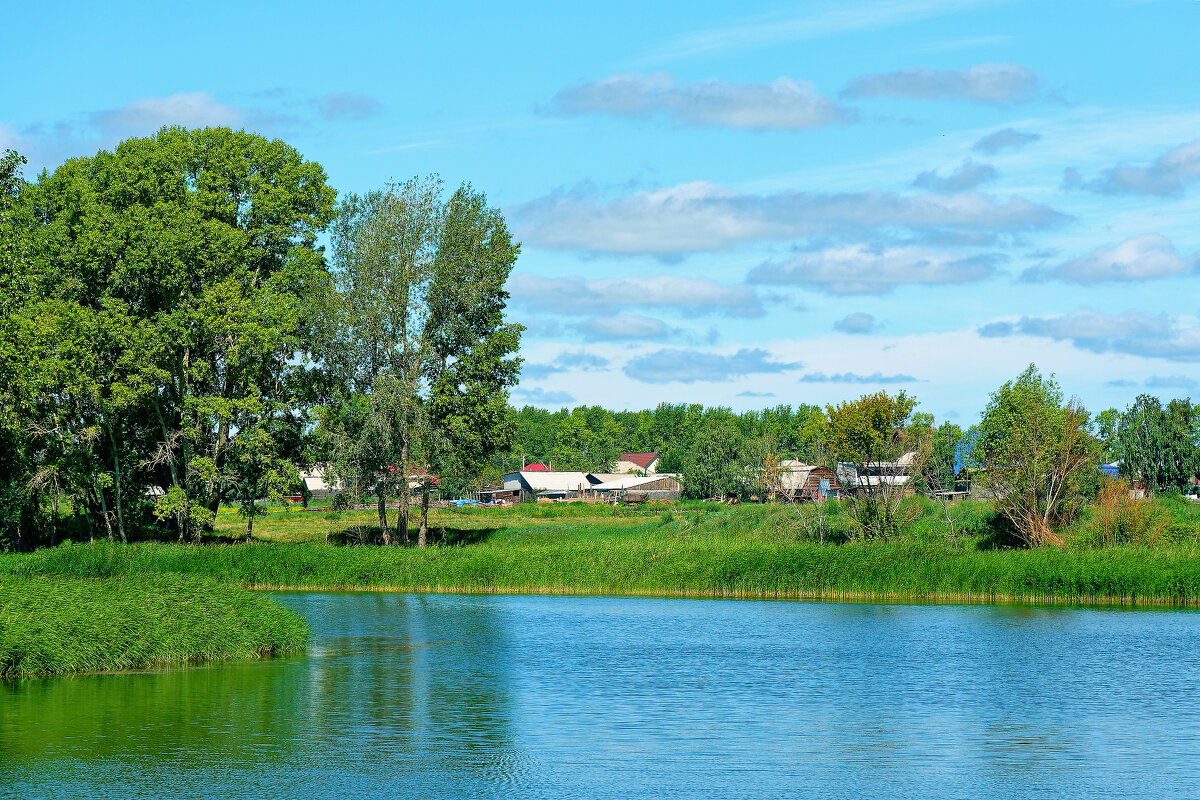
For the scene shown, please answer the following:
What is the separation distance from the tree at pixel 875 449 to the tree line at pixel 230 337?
2028 cm

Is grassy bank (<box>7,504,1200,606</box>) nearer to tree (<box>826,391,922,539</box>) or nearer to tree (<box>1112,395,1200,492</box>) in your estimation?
tree (<box>826,391,922,539</box>)

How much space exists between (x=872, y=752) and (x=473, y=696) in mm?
10069

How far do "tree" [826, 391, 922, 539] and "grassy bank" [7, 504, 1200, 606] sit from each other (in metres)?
5.50

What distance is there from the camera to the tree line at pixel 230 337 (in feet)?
187

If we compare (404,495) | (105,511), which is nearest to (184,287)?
(105,511)

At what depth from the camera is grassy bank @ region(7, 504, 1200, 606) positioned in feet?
152

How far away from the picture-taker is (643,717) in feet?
82.8

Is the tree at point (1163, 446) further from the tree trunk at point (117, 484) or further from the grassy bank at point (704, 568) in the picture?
the tree trunk at point (117, 484)

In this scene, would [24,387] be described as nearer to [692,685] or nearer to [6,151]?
[6,151]

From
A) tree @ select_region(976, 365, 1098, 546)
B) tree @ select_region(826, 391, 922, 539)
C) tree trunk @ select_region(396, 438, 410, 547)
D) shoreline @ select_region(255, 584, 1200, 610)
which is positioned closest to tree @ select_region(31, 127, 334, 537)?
tree trunk @ select_region(396, 438, 410, 547)

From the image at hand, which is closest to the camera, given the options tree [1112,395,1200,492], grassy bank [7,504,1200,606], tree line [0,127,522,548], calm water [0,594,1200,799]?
calm water [0,594,1200,799]

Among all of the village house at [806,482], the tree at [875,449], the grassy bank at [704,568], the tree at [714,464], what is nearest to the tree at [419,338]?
the grassy bank at [704,568]

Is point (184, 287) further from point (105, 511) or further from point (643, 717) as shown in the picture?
point (643, 717)

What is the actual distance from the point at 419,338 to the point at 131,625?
36497 millimetres
